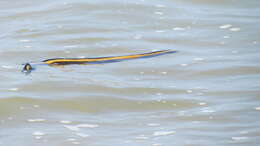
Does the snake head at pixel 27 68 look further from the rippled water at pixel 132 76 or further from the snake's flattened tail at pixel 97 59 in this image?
the snake's flattened tail at pixel 97 59

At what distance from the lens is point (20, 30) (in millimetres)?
7625

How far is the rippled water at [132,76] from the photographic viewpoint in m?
4.74

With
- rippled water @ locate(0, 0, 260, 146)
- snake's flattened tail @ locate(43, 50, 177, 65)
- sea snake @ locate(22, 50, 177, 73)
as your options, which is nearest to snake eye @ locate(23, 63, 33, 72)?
sea snake @ locate(22, 50, 177, 73)

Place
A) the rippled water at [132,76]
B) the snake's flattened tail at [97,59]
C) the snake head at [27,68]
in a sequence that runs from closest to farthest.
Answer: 1. the rippled water at [132,76]
2. the snake head at [27,68]
3. the snake's flattened tail at [97,59]

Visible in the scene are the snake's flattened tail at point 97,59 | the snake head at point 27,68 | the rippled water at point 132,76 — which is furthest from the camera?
the snake's flattened tail at point 97,59

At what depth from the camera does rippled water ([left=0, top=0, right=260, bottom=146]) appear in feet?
15.5

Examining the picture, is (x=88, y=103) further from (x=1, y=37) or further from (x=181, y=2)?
(x=181, y=2)

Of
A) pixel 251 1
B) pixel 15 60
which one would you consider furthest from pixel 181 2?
pixel 15 60

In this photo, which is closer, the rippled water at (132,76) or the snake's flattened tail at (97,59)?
the rippled water at (132,76)

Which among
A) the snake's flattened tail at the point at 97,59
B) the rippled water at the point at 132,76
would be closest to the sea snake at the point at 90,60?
the snake's flattened tail at the point at 97,59

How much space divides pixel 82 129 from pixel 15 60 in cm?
203

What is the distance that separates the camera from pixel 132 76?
608 centimetres

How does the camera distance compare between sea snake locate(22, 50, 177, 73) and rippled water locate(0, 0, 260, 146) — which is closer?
rippled water locate(0, 0, 260, 146)

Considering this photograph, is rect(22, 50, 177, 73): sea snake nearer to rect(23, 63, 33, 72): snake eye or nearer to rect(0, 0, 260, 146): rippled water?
rect(23, 63, 33, 72): snake eye
